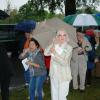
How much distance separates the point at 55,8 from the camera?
92.6 feet

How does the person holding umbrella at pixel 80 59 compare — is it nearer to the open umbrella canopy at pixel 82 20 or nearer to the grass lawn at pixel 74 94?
the grass lawn at pixel 74 94

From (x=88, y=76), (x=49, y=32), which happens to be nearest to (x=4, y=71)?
(x=49, y=32)

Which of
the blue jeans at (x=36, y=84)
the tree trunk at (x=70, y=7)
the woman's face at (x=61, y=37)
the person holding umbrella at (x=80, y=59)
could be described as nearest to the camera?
the woman's face at (x=61, y=37)

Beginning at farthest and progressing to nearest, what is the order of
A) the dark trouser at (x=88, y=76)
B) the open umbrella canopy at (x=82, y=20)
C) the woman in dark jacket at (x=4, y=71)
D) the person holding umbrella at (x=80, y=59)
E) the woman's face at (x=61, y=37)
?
the open umbrella canopy at (x=82, y=20) < the dark trouser at (x=88, y=76) < the person holding umbrella at (x=80, y=59) < the woman's face at (x=61, y=37) < the woman in dark jacket at (x=4, y=71)

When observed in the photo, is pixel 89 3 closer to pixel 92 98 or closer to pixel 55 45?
pixel 92 98

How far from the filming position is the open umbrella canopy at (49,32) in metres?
10.9

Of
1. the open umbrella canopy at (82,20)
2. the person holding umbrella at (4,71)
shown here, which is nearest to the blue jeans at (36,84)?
the person holding umbrella at (4,71)

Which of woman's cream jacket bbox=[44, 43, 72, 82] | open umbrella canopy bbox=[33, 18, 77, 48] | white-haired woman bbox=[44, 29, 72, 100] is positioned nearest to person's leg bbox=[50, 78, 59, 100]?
white-haired woman bbox=[44, 29, 72, 100]

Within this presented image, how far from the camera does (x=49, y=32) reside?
11344 millimetres

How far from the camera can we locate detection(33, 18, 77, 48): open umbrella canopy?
35.9 ft

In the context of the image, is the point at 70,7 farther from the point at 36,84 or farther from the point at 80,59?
the point at 36,84

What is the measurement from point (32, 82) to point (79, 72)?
3.11 m

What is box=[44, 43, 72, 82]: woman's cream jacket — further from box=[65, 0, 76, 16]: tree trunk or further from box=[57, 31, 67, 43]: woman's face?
box=[65, 0, 76, 16]: tree trunk

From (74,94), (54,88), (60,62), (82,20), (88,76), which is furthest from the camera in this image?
(82,20)
